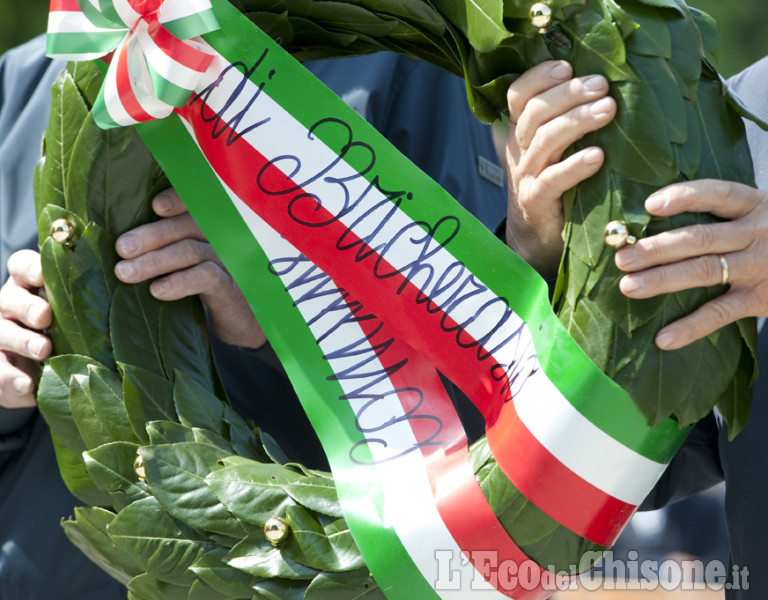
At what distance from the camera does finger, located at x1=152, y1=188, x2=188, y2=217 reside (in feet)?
3.87

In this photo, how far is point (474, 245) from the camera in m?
1.02

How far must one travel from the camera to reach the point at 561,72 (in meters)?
0.91

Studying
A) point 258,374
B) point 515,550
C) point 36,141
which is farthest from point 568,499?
point 36,141

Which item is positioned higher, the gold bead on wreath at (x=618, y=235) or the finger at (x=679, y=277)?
the gold bead on wreath at (x=618, y=235)

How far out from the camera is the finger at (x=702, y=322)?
0.87 m

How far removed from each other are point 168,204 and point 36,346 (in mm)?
251

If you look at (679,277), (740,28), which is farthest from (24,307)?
(740,28)

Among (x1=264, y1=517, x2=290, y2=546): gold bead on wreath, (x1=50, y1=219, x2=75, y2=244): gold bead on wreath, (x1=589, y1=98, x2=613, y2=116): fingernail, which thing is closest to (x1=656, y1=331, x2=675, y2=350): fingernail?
(x1=589, y1=98, x2=613, y2=116): fingernail

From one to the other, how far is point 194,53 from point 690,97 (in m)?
0.57

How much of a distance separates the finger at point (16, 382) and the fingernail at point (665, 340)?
2.66ft

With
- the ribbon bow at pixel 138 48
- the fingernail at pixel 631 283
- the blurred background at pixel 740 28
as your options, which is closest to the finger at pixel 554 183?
the fingernail at pixel 631 283

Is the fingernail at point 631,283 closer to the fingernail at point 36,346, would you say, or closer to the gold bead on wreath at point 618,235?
the gold bead on wreath at point 618,235

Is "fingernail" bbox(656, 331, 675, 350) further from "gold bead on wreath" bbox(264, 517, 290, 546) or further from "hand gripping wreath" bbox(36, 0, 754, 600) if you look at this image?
"gold bead on wreath" bbox(264, 517, 290, 546)

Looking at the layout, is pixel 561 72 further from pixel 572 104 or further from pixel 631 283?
pixel 631 283
